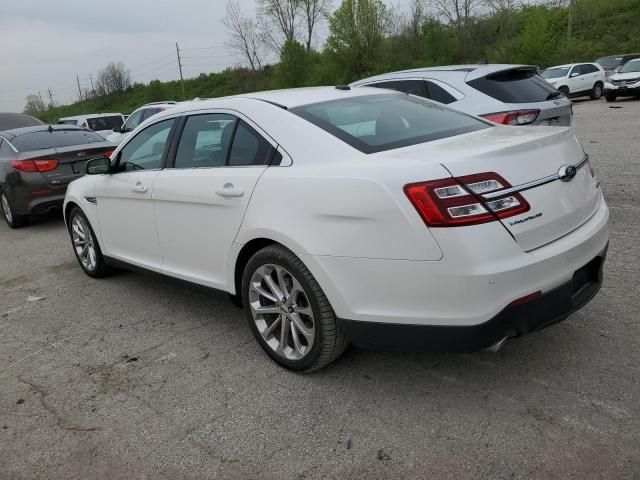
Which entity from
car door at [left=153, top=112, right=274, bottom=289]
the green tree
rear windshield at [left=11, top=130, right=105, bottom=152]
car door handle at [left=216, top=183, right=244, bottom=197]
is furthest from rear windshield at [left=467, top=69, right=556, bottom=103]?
the green tree

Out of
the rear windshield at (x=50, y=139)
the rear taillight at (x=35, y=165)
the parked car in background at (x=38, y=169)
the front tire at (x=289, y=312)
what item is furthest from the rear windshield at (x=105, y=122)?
the front tire at (x=289, y=312)

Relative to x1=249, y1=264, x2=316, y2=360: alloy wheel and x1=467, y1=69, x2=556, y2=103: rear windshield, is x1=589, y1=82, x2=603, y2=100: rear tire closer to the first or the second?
x1=467, y1=69, x2=556, y2=103: rear windshield

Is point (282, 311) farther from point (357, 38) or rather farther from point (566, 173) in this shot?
point (357, 38)

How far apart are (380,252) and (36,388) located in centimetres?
230

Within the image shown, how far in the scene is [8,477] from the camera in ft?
8.51

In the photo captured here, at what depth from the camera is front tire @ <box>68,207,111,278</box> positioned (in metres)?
5.16

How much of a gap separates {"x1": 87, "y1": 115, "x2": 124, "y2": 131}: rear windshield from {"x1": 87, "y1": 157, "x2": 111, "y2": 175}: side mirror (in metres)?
15.4

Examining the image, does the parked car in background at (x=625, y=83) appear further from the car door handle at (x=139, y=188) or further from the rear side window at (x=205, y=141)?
the car door handle at (x=139, y=188)

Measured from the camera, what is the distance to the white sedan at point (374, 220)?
96.9 inches

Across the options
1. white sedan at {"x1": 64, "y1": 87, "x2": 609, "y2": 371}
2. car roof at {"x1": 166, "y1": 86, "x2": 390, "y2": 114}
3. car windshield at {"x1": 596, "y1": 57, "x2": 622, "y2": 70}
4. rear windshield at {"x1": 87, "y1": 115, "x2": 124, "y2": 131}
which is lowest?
white sedan at {"x1": 64, "y1": 87, "x2": 609, "y2": 371}

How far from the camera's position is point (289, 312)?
314 centimetres

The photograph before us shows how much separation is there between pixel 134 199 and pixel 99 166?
65 cm

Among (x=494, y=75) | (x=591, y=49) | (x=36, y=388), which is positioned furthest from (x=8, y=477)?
(x=591, y=49)

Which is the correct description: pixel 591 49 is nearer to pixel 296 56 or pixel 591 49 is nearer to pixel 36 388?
pixel 296 56
